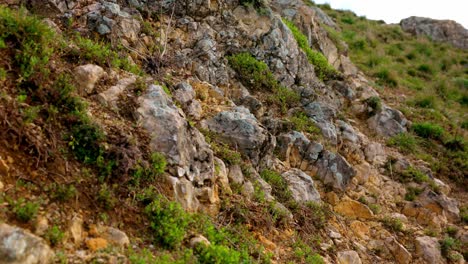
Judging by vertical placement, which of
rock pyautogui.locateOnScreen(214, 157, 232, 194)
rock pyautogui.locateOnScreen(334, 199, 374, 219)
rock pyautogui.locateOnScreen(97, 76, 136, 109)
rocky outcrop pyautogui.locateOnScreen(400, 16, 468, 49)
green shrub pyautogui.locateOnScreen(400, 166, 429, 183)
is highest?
rocky outcrop pyautogui.locateOnScreen(400, 16, 468, 49)

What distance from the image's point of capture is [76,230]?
139 inches

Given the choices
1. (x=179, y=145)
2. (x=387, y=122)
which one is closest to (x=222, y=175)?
(x=179, y=145)

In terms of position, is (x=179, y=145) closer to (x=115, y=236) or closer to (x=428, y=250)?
(x=115, y=236)

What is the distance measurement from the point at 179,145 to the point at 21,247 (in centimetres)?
222

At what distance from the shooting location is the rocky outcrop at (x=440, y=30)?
2052cm

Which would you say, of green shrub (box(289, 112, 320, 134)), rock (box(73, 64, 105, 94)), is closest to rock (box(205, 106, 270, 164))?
green shrub (box(289, 112, 320, 134))

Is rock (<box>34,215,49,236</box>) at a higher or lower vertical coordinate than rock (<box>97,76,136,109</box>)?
lower

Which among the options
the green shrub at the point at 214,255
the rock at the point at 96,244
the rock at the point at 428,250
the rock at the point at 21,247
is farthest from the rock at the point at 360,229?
the rock at the point at 21,247

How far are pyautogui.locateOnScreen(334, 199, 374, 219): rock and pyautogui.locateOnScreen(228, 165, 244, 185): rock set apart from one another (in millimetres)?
2240

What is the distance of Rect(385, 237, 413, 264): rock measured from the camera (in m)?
6.56

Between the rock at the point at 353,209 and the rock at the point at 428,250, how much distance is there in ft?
2.85

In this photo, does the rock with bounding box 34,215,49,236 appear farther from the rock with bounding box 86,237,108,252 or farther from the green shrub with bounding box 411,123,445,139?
the green shrub with bounding box 411,123,445,139

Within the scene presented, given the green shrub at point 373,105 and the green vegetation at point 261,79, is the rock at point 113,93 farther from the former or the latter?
the green shrub at point 373,105

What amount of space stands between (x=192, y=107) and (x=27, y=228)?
3652 mm
